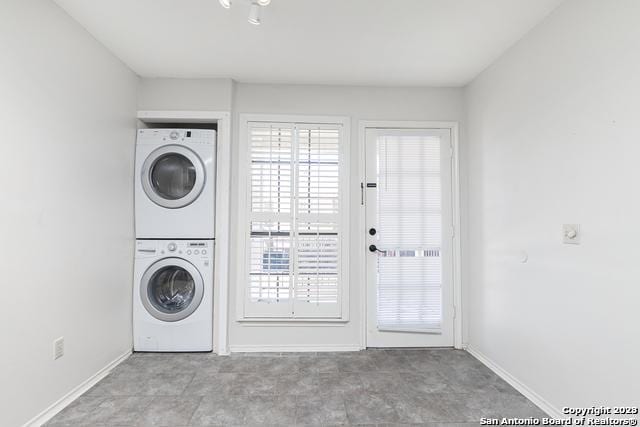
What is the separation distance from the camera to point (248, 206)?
2797 millimetres

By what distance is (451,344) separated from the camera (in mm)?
2840

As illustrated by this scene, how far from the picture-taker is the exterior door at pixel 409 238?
283 centimetres

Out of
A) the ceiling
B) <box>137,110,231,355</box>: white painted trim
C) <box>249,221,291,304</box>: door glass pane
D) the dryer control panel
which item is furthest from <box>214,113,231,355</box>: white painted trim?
the ceiling

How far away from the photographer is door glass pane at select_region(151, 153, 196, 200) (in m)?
2.76

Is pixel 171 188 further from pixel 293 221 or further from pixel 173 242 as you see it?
pixel 293 221

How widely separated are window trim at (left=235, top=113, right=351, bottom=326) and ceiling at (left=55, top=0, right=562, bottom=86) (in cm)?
35

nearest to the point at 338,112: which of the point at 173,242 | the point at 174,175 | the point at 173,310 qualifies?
the point at 174,175

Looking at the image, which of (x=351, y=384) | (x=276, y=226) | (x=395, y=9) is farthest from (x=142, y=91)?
(x=351, y=384)

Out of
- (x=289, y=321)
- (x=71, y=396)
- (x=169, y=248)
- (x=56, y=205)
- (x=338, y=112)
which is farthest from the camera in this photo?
(x=338, y=112)

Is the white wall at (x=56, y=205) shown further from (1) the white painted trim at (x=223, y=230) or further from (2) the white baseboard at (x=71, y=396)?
(1) the white painted trim at (x=223, y=230)

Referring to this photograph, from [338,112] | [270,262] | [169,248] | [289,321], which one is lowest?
[289,321]

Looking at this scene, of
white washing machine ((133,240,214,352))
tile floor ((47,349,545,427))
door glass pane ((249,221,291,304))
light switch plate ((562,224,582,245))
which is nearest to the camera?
light switch plate ((562,224,582,245))

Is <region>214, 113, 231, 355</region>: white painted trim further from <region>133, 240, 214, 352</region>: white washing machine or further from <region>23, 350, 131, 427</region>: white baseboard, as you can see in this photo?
<region>23, 350, 131, 427</region>: white baseboard

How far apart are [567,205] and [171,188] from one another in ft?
9.48
